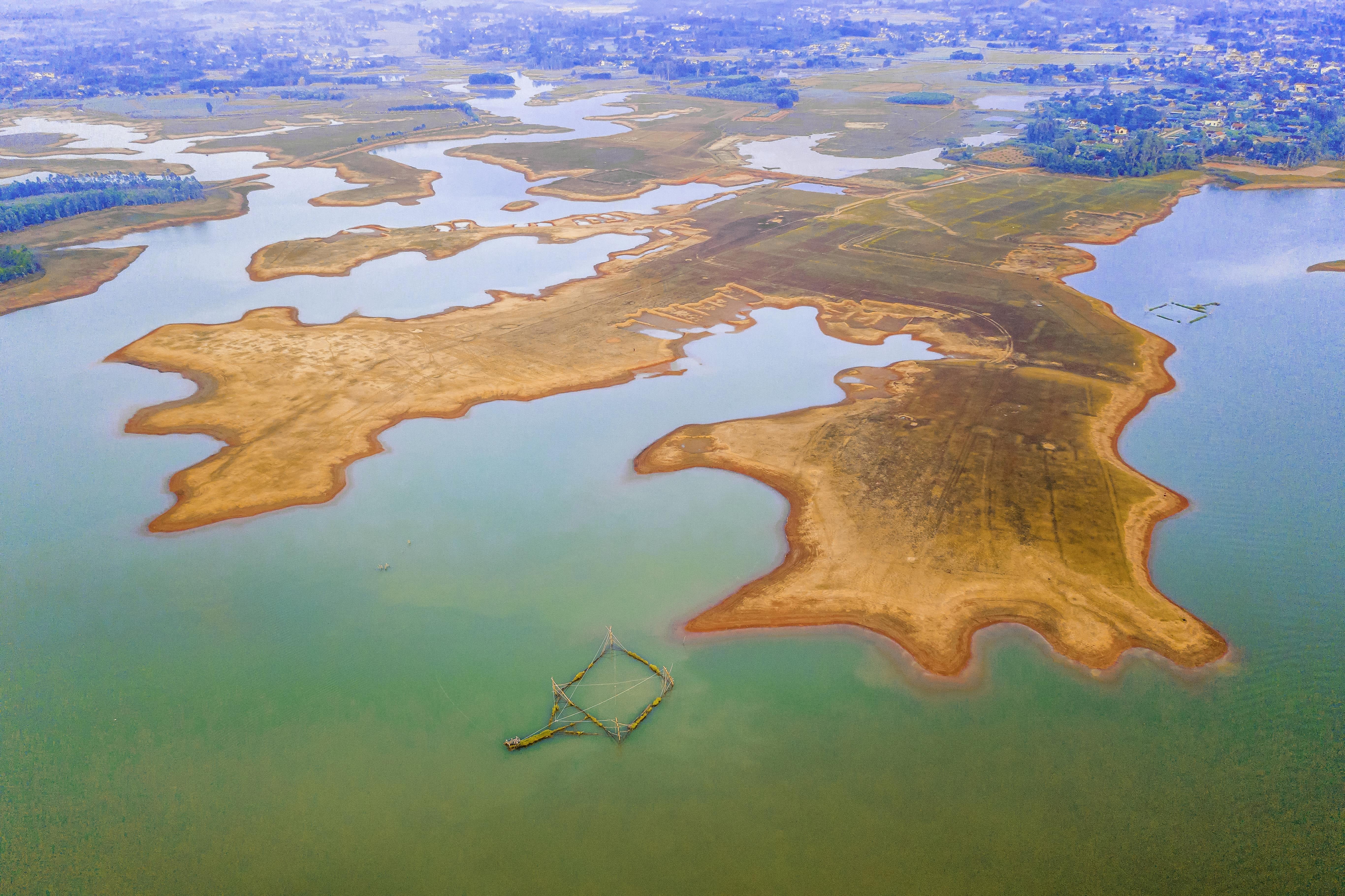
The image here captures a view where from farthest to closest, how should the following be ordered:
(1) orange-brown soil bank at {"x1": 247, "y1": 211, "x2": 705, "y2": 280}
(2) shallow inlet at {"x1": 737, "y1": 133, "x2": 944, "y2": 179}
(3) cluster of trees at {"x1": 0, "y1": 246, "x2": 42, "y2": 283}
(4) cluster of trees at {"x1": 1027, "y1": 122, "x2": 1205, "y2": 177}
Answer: (2) shallow inlet at {"x1": 737, "y1": 133, "x2": 944, "y2": 179} → (4) cluster of trees at {"x1": 1027, "y1": 122, "x2": 1205, "y2": 177} → (1) orange-brown soil bank at {"x1": 247, "y1": 211, "x2": 705, "y2": 280} → (3) cluster of trees at {"x1": 0, "y1": 246, "x2": 42, "y2": 283}

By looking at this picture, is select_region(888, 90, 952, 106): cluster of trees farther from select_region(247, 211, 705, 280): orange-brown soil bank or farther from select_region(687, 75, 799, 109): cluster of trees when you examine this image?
select_region(247, 211, 705, 280): orange-brown soil bank

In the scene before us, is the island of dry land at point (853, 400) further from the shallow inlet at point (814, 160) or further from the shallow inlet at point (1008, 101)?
the shallow inlet at point (1008, 101)

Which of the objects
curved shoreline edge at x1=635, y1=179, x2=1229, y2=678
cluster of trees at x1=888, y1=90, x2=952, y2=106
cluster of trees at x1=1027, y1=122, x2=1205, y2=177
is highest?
cluster of trees at x1=888, y1=90, x2=952, y2=106

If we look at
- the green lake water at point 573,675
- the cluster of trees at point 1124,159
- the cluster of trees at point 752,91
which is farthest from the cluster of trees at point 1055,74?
the green lake water at point 573,675

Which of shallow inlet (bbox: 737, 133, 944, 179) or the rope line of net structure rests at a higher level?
shallow inlet (bbox: 737, 133, 944, 179)

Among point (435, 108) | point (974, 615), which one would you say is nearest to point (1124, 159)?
point (974, 615)

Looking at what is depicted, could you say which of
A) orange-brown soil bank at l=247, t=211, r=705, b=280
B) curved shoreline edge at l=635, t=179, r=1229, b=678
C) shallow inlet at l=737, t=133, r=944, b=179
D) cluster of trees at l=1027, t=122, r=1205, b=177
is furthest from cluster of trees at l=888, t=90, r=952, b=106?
curved shoreline edge at l=635, t=179, r=1229, b=678

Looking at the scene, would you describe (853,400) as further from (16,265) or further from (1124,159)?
(1124,159)
